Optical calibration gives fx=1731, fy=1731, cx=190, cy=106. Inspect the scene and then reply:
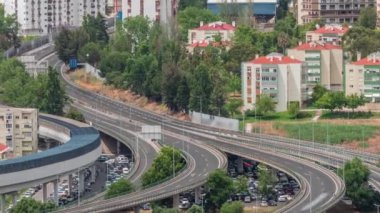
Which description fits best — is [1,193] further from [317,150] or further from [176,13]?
[176,13]

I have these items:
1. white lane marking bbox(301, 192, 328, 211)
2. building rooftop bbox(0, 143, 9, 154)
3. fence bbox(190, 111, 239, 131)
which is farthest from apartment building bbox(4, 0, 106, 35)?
white lane marking bbox(301, 192, 328, 211)

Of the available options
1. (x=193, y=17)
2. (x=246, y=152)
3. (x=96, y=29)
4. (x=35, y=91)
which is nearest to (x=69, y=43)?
(x=96, y=29)

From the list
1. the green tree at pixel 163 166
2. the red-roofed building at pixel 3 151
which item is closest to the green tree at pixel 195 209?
the green tree at pixel 163 166

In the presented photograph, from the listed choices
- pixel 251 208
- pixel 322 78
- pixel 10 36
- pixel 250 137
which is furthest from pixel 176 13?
pixel 251 208

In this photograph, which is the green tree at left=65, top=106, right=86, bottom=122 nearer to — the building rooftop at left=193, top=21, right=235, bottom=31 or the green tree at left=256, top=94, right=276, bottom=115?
the green tree at left=256, top=94, right=276, bottom=115

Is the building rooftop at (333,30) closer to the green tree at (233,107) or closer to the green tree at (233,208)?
the green tree at (233,107)
